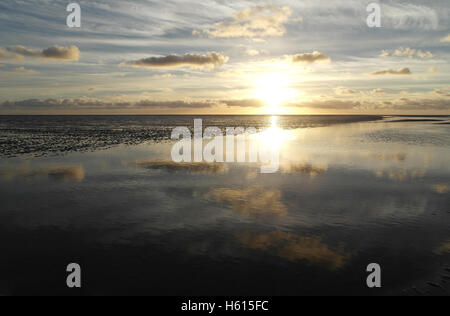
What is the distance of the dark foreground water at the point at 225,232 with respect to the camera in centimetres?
856

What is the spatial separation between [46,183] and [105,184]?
3809mm

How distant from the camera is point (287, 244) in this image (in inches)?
420

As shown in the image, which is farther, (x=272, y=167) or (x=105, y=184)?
(x=272, y=167)

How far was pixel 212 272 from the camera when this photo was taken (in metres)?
8.98

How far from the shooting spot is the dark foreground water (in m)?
8.56

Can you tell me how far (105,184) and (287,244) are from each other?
43.8 feet

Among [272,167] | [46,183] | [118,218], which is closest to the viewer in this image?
[118,218]

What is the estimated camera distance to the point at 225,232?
11.8m

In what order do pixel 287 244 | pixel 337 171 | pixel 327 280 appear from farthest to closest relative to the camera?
1. pixel 337 171
2. pixel 287 244
3. pixel 327 280
